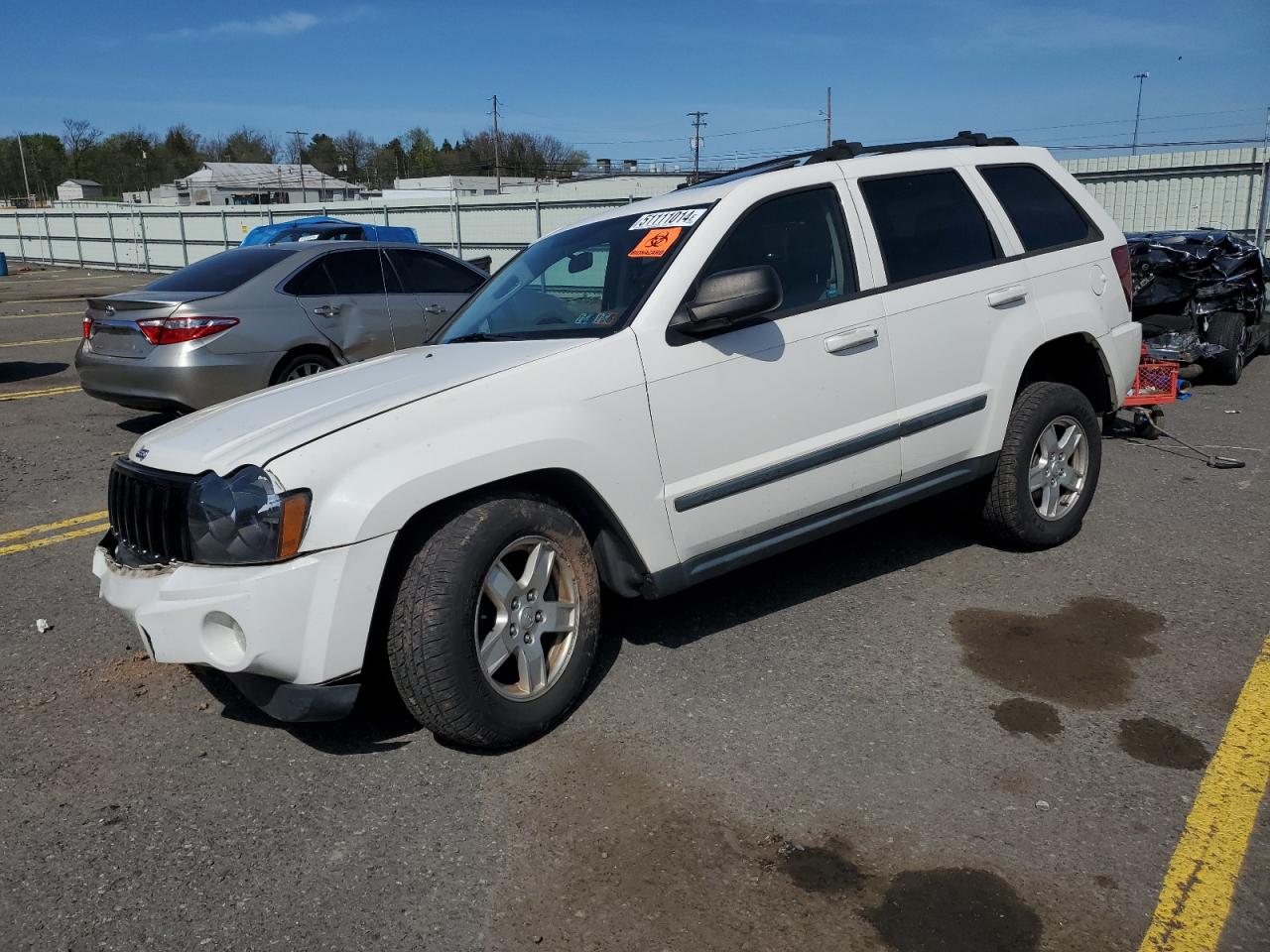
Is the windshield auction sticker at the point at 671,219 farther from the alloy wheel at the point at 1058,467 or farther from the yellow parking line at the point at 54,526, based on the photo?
the yellow parking line at the point at 54,526

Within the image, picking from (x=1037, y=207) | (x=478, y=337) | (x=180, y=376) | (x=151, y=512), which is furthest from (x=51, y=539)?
(x=1037, y=207)

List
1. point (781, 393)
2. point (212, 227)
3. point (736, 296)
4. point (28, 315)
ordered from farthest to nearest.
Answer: point (212, 227), point (28, 315), point (781, 393), point (736, 296)

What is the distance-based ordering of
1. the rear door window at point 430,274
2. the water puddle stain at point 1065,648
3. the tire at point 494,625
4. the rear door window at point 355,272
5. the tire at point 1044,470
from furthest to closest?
1. the rear door window at point 430,274
2. the rear door window at point 355,272
3. the tire at point 1044,470
4. the water puddle stain at point 1065,648
5. the tire at point 494,625

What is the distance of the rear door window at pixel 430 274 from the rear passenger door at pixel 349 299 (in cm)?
20

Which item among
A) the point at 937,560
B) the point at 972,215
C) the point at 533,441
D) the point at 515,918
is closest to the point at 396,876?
the point at 515,918

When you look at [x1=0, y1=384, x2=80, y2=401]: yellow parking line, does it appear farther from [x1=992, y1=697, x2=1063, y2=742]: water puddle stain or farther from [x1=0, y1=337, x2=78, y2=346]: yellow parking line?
[x1=992, y1=697, x2=1063, y2=742]: water puddle stain

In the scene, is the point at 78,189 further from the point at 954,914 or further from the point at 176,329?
the point at 954,914

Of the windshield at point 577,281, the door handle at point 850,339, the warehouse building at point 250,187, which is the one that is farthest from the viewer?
the warehouse building at point 250,187

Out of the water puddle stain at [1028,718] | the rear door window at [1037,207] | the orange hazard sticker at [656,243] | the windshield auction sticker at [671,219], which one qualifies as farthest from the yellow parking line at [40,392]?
the water puddle stain at [1028,718]

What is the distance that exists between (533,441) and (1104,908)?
6.73ft

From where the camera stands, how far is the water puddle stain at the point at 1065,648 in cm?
381

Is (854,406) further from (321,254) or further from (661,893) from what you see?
(321,254)

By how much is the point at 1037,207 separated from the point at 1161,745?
2711 millimetres

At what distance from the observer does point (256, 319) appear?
308 inches
